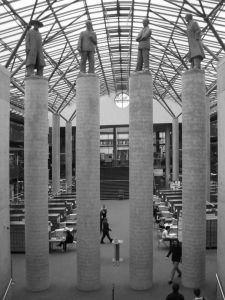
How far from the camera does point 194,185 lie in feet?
37.3

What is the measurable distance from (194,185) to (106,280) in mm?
4210

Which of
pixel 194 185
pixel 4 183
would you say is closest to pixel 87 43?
pixel 4 183

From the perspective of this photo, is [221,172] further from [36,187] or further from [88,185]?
[36,187]

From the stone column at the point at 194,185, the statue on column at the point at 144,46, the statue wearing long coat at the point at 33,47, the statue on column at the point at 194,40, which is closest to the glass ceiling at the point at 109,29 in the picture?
the statue wearing long coat at the point at 33,47

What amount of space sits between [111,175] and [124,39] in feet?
73.2

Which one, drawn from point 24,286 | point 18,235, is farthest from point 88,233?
point 18,235

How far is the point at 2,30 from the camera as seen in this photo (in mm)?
20094

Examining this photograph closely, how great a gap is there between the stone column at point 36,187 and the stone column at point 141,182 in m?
2.73

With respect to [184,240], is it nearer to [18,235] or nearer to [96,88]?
[96,88]

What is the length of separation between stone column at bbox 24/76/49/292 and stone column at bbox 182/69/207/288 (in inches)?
170

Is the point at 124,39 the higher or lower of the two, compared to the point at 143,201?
higher

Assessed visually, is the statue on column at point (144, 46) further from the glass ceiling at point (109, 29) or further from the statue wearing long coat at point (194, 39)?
the glass ceiling at point (109, 29)

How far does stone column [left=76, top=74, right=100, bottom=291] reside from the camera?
451 inches

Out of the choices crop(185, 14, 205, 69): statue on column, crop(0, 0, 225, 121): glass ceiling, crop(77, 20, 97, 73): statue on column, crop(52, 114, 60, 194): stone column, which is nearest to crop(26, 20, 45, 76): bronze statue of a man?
crop(77, 20, 97, 73): statue on column
